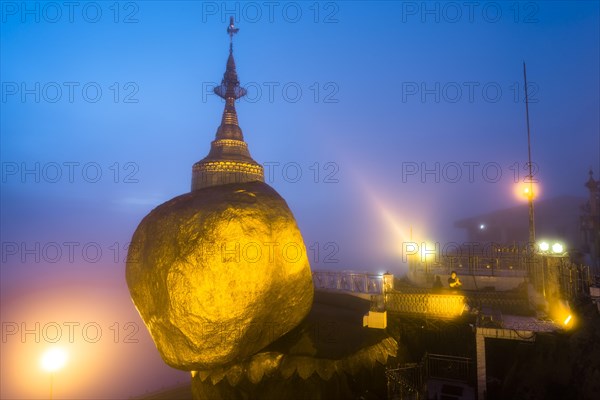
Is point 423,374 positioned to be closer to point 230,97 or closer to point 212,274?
point 212,274

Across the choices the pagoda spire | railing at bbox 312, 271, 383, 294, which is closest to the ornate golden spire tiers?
the pagoda spire

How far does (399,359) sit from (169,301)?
897cm

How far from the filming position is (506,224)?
54.9 metres

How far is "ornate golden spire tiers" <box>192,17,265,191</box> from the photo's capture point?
3272 centimetres

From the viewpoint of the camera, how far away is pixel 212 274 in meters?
9.91

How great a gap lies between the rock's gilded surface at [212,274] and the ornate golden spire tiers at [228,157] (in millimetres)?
18830

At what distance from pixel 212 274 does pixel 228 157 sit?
82.7 ft

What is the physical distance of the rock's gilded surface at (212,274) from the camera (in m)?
9.90

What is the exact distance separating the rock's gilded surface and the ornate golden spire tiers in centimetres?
1883

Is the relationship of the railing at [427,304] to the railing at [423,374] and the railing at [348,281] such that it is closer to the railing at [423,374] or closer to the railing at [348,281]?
the railing at [423,374]

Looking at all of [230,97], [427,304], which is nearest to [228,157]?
[230,97]

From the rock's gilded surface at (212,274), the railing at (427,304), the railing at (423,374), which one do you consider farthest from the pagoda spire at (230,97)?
the railing at (423,374)

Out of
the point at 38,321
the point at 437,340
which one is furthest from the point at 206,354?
the point at 38,321

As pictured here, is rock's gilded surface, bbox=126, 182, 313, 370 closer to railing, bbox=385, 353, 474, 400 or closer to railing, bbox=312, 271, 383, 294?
railing, bbox=385, 353, 474, 400
